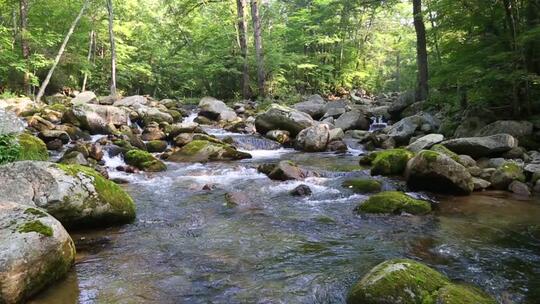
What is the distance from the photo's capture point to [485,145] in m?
10.9

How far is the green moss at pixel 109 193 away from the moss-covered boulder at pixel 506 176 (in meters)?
7.49

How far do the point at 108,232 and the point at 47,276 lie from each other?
2032mm

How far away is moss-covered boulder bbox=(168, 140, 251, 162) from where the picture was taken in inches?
512

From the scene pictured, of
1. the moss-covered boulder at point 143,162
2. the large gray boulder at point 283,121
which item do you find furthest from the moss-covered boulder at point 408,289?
the large gray boulder at point 283,121

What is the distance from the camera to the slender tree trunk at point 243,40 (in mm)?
24719

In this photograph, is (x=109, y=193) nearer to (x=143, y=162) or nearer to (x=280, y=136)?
(x=143, y=162)

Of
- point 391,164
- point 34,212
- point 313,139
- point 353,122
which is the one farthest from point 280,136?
point 34,212

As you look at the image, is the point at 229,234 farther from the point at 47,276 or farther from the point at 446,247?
the point at 446,247

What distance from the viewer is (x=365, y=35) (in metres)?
36.0

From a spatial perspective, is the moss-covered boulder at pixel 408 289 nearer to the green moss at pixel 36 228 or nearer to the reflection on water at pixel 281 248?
the reflection on water at pixel 281 248

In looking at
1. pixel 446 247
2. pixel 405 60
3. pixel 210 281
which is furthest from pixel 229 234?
pixel 405 60

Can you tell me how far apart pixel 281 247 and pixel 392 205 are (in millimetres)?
2580

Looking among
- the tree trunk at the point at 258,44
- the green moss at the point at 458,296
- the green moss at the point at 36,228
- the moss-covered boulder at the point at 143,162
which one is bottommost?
the green moss at the point at 458,296

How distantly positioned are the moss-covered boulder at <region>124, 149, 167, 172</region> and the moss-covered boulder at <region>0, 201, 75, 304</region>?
623 centimetres
